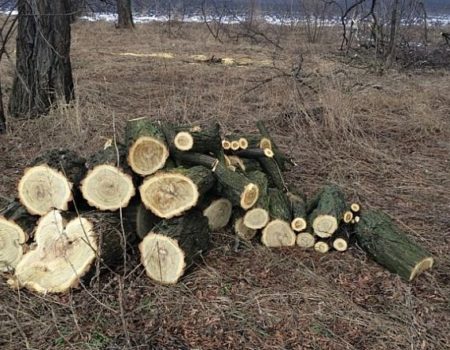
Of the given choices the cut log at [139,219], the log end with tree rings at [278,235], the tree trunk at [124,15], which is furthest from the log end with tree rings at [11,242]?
the tree trunk at [124,15]

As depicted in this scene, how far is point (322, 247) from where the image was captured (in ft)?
11.7

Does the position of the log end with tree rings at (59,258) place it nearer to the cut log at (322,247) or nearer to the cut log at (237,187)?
the cut log at (237,187)

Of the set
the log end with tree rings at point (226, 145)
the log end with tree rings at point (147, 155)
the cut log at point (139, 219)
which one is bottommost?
the cut log at point (139, 219)

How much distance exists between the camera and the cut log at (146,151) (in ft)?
10.9

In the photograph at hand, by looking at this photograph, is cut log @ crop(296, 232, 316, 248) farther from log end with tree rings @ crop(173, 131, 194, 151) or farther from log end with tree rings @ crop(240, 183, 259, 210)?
log end with tree rings @ crop(173, 131, 194, 151)

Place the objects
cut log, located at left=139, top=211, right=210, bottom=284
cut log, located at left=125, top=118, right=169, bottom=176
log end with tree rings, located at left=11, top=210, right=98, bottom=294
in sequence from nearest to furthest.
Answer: log end with tree rings, located at left=11, top=210, right=98, bottom=294
cut log, located at left=139, top=211, right=210, bottom=284
cut log, located at left=125, top=118, right=169, bottom=176

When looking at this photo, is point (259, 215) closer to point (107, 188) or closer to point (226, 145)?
point (226, 145)

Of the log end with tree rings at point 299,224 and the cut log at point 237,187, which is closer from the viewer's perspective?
the cut log at point 237,187

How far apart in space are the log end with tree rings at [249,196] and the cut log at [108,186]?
2.34 ft

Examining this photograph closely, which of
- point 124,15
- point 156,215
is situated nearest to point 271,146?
point 156,215

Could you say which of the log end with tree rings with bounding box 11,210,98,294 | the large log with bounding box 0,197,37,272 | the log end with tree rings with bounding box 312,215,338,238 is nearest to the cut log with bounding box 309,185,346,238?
the log end with tree rings with bounding box 312,215,338,238

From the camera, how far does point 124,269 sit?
3084 millimetres

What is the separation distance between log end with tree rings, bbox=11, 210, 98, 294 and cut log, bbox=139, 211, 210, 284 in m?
0.33

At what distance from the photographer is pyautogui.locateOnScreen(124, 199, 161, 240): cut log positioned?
3291mm
